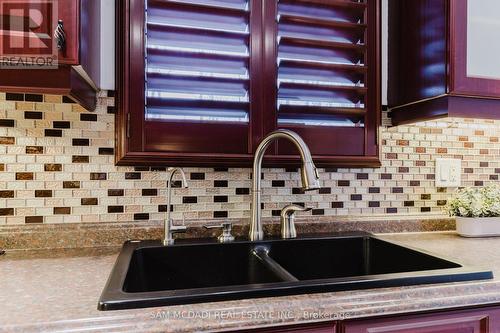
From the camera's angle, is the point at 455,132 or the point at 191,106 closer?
the point at 191,106

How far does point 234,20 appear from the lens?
129 cm

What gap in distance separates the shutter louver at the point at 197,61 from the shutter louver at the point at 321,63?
15 cm

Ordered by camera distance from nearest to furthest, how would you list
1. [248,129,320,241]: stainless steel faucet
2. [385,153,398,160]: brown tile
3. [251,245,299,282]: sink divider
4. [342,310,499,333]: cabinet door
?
[342,310,499,333]: cabinet door < [251,245,299,282]: sink divider < [248,129,320,241]: stainless steel faucet < [385,153,398,160]: brown tile

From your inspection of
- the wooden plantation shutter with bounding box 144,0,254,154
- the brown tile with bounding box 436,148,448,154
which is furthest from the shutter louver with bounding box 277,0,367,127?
the brown tile with bounding box 436,148,448,154

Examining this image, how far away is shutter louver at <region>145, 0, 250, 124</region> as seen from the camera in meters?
1.23

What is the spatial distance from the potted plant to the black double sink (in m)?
0.41

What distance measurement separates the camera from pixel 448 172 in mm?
1562

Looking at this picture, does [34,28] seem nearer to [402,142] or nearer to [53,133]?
[53,133]

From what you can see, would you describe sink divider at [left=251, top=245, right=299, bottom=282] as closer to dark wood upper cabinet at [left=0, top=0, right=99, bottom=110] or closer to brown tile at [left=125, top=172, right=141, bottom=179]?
brown tile at [left=125, top=172, right=141, bottom=179]

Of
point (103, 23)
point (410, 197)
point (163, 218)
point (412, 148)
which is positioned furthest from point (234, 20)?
point (410, 197)

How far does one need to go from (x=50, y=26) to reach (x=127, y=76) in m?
0.38

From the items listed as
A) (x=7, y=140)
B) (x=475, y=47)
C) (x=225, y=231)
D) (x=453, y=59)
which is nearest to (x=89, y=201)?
(x=7, y=140)

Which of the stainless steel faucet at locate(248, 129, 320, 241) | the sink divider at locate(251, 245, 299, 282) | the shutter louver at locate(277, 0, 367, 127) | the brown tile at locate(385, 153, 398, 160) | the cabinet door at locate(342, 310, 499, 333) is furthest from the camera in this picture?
the brown tile at locate(385, 153, 398, 160)

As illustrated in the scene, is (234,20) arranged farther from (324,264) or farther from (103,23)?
(324,264)
